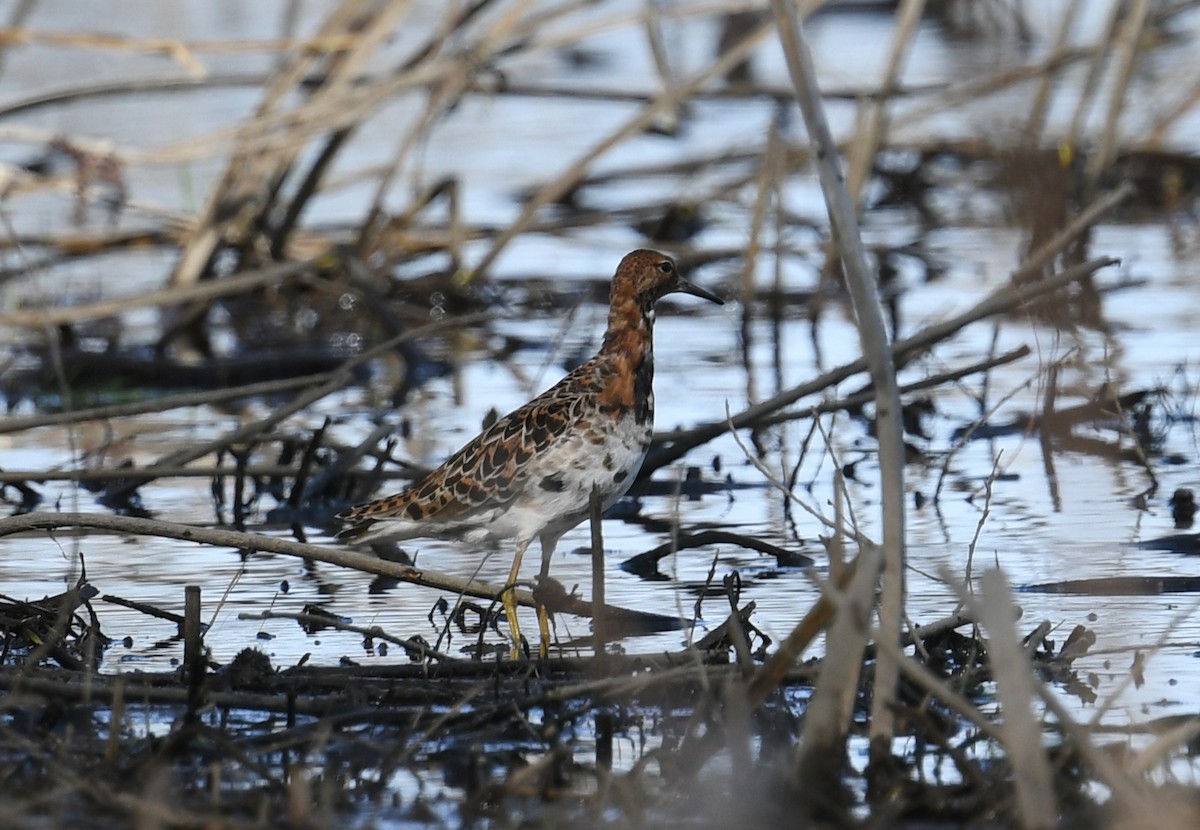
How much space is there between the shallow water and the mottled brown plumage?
27cm

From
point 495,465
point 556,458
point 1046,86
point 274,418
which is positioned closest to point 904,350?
point 556,458

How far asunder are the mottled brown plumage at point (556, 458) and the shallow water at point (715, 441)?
271 mm

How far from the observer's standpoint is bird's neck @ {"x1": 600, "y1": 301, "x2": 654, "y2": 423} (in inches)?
221

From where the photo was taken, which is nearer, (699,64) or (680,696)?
(680,696)

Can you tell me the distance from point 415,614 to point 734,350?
4.70m

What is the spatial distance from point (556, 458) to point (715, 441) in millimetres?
2707

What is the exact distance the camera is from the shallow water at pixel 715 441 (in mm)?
5449

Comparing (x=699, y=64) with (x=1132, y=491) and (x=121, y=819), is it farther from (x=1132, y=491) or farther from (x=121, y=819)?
(x=121, y=819)

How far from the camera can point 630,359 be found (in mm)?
5727

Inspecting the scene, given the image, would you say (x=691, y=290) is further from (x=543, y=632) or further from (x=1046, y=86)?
(x=1046, y=86)

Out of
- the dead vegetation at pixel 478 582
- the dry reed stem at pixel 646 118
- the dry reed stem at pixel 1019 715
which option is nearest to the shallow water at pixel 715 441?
the dead vegetation at pixel 478 582

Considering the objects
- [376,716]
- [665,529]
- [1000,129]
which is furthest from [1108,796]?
[1000,129]

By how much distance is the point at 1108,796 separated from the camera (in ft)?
12.1

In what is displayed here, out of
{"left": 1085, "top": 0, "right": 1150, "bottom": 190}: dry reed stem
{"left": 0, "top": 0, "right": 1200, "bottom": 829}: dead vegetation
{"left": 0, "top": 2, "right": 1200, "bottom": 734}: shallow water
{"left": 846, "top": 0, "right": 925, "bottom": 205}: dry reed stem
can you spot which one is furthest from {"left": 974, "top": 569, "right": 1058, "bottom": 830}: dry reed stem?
{"left": 1085, "top": 0, "right": 1150, "bottom": 190}: dry reed stem
